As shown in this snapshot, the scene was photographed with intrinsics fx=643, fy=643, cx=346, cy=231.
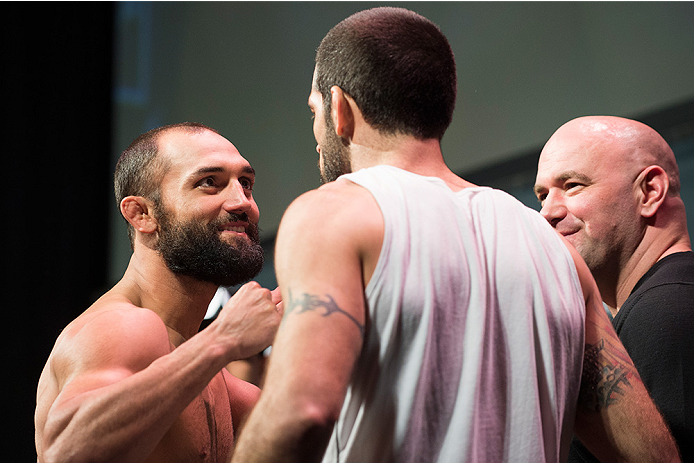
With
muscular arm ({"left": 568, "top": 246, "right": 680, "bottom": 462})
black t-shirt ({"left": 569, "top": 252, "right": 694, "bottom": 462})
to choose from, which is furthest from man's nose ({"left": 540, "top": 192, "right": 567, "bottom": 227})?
muscular arm ({"left": 568, "top": 246, "right": 680, "bottom": 462})

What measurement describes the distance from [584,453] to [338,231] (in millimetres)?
913

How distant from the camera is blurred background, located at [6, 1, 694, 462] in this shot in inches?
106

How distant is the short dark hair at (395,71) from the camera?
96 cm

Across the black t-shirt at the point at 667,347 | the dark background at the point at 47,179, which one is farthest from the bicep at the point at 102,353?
the dark background at the point at 47,179

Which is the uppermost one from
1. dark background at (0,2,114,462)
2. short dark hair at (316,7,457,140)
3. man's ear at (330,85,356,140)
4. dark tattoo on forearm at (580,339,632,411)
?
short dark hair at (316,7,457,140)

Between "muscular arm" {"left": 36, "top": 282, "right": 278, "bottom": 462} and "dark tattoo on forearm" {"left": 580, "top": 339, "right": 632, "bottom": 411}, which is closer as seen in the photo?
"dark tattoo on forearm" {"left": 580, "top": 339, "right": 632, "bottom": 411}

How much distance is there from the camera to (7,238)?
335cm

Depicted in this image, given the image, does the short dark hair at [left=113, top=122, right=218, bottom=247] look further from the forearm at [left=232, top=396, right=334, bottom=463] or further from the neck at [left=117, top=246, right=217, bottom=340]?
the forearm at [left=232, top=396, right=334, bottom=463]

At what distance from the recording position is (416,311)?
2.73ft

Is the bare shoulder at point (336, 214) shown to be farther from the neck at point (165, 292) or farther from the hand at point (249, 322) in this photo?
the neck at point (165, 292)

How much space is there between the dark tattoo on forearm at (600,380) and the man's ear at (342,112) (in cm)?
52

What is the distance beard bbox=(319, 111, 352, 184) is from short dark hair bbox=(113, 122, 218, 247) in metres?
0.68

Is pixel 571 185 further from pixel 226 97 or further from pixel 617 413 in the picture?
pixel 226 97

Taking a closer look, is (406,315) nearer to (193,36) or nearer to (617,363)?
(617,363)
